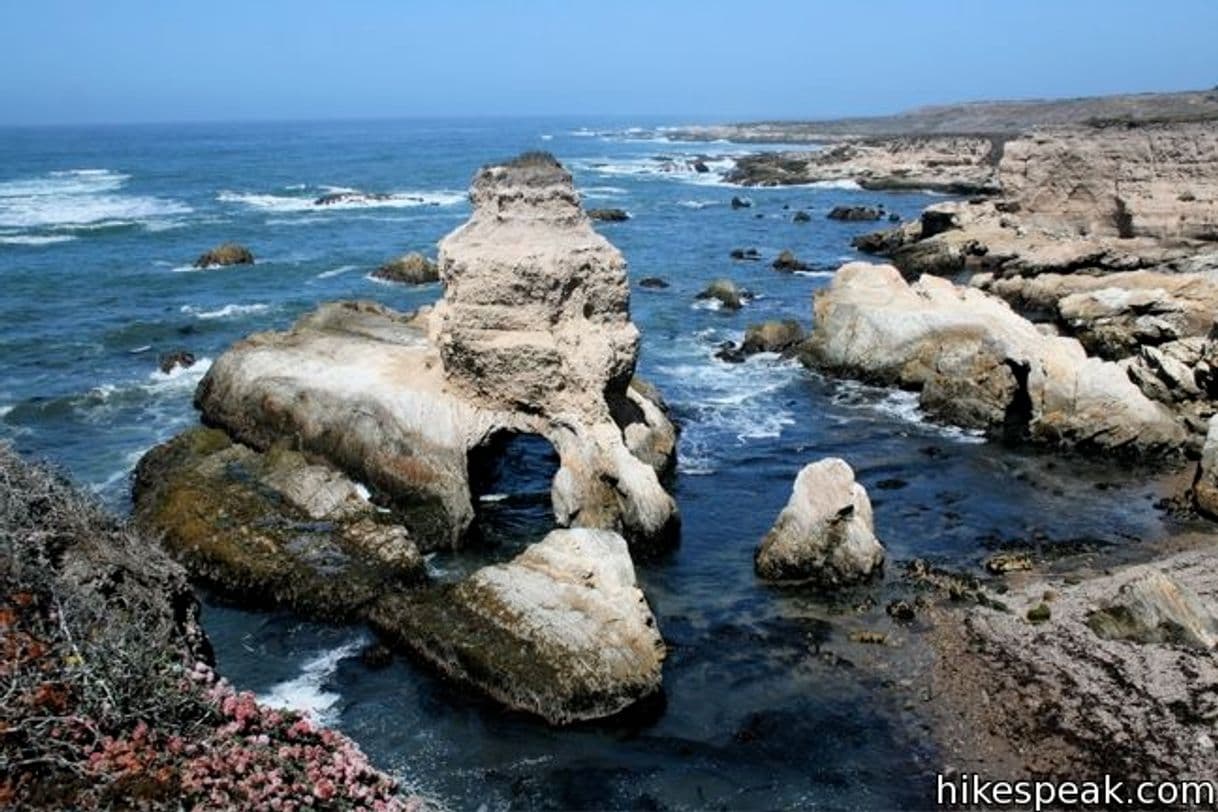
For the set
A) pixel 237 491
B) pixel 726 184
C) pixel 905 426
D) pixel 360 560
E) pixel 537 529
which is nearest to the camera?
pixel 360 560

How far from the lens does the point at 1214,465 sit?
23047 mm

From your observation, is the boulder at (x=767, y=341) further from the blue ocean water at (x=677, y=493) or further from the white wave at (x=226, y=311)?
the white wave at (x=226, y=311)

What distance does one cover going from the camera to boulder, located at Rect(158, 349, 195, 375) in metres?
34.2

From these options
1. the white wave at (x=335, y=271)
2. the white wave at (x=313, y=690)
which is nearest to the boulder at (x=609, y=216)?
the white wave at (x=335, y=271)

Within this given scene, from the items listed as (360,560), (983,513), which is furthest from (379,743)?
(983,513)

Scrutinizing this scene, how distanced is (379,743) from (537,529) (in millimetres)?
7953

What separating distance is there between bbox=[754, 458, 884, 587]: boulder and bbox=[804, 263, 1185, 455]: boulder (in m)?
10.3

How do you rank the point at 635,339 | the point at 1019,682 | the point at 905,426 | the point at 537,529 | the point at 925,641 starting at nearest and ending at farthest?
the point at 1019,682 < the point at 925,641 < the point at 537,529 < the point at 635,339 < the point at 905,426

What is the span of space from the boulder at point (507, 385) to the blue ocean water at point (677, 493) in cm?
161

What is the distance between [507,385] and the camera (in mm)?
23125

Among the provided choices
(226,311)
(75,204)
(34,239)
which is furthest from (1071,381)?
(75,204)

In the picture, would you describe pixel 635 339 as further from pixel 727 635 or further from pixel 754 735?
pixel 754 735

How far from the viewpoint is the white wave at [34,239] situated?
5979 cm

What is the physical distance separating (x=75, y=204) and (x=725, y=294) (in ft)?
186
